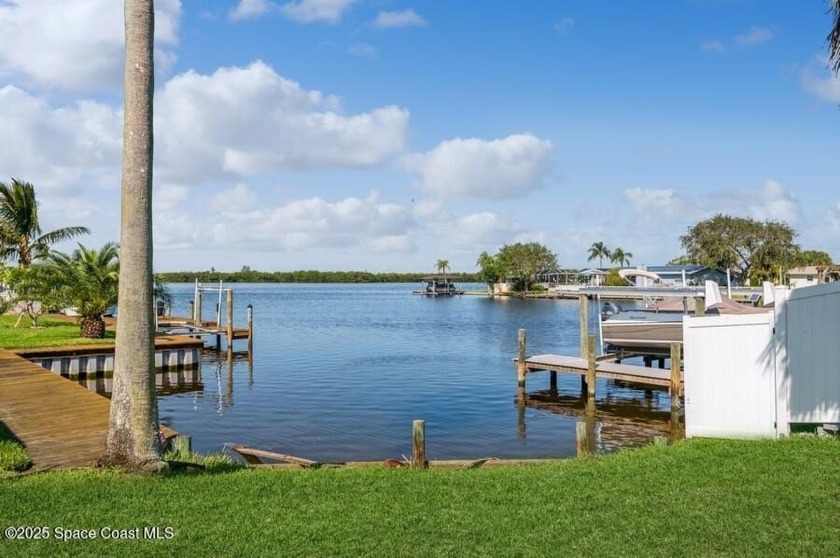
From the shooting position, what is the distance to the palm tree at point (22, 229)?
35438 mm

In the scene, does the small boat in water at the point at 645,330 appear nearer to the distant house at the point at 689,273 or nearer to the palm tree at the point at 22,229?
the palm tree at the point at 22,229

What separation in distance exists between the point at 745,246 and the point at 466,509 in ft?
302

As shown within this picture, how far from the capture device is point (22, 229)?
35.8m

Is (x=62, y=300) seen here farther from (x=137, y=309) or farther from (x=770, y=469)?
(x=770, y=469)

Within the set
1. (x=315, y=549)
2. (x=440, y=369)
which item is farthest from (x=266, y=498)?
(x=440, y=369)

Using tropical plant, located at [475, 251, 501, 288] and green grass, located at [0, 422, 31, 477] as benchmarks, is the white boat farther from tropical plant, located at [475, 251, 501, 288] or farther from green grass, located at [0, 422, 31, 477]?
tropical plant, located at [475, 251, 501, 288]

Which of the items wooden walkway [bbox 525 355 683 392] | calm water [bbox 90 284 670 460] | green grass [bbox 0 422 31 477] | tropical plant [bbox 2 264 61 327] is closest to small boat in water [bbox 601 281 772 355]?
calm water [bbox 90 284 670 460]

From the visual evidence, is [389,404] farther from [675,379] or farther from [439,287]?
[439,287]

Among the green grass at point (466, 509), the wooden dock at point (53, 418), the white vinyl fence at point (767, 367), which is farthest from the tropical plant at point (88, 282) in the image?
the white vinyl fence at point (767, 367)

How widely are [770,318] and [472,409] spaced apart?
37.9 ft

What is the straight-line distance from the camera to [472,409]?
68.2 ft

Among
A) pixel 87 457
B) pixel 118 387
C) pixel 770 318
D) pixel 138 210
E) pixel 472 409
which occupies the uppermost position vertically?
pixel 138 210

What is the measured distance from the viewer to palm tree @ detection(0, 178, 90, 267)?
116 ft

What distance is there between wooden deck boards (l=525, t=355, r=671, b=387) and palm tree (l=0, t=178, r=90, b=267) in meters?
25.8
